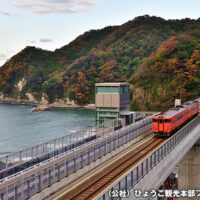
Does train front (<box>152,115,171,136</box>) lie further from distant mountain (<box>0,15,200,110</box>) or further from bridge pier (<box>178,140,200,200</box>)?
distant mountain (<box>0,15,200,110</box>)

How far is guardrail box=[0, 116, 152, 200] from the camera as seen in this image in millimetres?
→ 15719

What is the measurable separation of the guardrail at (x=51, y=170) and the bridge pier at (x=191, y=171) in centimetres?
1353

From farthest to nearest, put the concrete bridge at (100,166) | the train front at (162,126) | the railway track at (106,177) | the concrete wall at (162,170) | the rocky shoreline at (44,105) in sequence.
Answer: the rocky shoreline at (44,105) < the train front at (162,126) < the concrete wall at (162,170) < the railway track at (106,177) < the concrete bridge at (100,166)

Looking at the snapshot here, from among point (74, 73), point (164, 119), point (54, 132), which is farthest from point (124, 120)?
point (74, 73)

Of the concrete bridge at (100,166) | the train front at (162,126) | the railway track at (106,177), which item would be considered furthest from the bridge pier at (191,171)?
the railway track at (106,177)

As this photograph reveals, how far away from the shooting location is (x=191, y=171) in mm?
42656

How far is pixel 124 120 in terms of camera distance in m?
40.2

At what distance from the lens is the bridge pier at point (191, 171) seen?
4234 cm

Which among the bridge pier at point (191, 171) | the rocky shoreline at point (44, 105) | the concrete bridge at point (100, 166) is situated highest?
the concrete bridge at point (100, 166)

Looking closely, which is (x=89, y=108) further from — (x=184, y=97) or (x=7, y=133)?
(x=7, y=133)

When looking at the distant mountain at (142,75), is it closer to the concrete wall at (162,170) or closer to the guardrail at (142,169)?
the concrete wall at (162,170)

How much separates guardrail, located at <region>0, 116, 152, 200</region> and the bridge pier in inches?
532

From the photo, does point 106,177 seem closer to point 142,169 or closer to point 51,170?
point 142,169

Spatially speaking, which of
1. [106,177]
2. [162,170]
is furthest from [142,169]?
[162,170]
